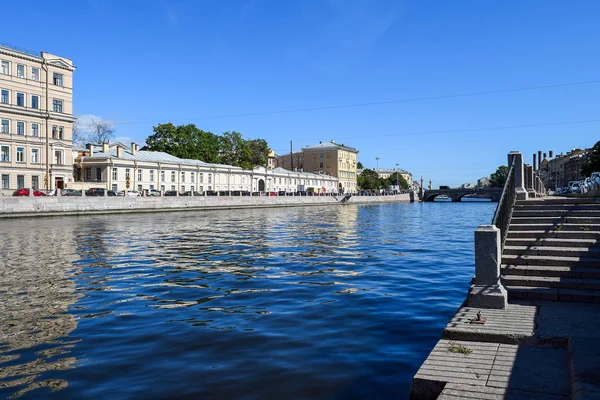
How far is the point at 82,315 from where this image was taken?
9.94 meters

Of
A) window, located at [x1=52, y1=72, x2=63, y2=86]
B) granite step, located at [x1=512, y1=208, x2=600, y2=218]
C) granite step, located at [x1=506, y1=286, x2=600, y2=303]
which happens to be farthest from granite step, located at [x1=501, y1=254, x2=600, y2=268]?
window, located at [x1=52, y1=72, x2=63, y2=86]

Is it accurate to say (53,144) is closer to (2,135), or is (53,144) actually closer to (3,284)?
(2,135)

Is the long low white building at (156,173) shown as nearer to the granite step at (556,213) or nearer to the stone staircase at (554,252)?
the granite step at (556,213)

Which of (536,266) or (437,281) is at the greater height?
(536,266)

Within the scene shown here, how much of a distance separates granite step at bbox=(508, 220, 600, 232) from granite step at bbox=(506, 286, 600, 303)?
8.99ft

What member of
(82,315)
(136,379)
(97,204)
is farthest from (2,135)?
(136,379)

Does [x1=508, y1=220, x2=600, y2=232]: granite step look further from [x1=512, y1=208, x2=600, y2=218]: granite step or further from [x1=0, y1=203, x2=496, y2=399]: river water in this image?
[x1=0, y1=203, x2=496, y2=399]: river water

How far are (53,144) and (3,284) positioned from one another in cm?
5554

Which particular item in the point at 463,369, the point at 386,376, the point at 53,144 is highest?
the point at 53,144

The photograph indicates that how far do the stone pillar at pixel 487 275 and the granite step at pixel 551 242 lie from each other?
2.89m

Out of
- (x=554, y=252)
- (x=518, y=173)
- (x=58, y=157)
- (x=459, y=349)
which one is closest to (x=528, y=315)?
(x=459, y=349)

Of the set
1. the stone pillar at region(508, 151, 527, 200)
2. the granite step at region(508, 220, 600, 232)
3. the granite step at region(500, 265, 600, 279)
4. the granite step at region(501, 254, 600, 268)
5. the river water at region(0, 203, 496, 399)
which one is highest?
the stone pillar at region(508, 151, 527, 200)

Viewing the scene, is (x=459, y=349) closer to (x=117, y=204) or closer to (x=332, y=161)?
(x=117, y=204)

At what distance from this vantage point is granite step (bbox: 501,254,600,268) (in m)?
9.57
